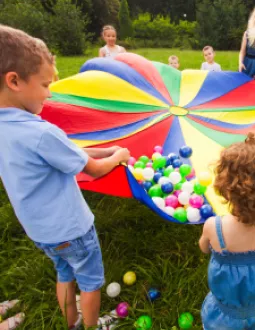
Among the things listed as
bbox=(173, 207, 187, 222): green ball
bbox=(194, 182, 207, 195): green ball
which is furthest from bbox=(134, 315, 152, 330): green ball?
bbox=(194, 182, 207, 195): green ball

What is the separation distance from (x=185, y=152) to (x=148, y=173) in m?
0.32

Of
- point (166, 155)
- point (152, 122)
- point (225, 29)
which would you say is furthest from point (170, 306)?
point (225, 29)

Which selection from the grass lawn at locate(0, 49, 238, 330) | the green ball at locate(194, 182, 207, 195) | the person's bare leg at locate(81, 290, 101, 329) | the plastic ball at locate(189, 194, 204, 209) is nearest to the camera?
the person's bare leg at locate(81, 290, 101, 329)

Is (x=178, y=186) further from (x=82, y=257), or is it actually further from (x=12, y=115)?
(x=12, y=115)

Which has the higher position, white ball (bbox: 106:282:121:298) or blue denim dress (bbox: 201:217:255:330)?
blue denim dress (bbox: 201:217:255:330)

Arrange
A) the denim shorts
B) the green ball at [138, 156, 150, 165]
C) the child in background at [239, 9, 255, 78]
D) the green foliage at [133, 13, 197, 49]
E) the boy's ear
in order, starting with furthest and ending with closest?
the green foliage at [133, 13, 197, 49]
the child in background at [239, 9, 255, 78]
the green ball at [138, 156, 150, 165]
the denim shorts
the boy's ear

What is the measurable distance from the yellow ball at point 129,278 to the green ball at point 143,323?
252 millimetres

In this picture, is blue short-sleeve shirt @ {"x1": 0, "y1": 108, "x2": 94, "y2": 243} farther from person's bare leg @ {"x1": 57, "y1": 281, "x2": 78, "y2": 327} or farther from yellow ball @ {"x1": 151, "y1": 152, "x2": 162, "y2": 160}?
yellow ball @ {"x1": 151, "y1": 152, "x2": 162, "y2": 160}

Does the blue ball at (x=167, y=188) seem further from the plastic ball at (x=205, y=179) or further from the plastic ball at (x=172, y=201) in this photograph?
the plastic ball at (x=205, y=179)

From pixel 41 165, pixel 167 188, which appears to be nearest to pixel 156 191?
pixel 167 188

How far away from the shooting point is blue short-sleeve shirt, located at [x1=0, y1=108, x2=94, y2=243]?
103 cm

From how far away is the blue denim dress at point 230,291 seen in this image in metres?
1.12

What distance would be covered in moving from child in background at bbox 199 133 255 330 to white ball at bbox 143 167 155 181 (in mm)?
762

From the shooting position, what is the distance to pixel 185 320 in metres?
1.55
